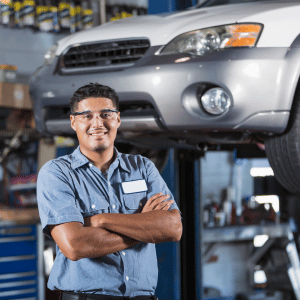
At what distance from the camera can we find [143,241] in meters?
1.28

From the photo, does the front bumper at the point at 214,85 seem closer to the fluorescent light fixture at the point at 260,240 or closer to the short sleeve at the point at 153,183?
the short sleeve at the point at 153,183

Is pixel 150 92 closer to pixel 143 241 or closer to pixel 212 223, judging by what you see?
pixel 143 241

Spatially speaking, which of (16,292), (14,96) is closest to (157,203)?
(16,292)

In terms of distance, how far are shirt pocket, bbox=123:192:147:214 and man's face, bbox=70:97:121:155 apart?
0.17 meters

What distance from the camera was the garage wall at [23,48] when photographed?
4574 millimetres

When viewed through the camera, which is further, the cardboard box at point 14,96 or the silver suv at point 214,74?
the cardboard box at point 14,96

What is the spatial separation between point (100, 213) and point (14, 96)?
2619 millimetres

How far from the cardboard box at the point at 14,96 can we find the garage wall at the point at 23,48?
2.88ft

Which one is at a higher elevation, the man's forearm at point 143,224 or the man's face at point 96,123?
the man's face at point 96,123

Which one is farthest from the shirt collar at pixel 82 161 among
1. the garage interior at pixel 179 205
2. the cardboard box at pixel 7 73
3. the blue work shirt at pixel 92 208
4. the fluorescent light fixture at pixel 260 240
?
the fluorescent light fixture at pixel 260 240

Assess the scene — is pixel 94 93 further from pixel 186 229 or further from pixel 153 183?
pixel 186 229

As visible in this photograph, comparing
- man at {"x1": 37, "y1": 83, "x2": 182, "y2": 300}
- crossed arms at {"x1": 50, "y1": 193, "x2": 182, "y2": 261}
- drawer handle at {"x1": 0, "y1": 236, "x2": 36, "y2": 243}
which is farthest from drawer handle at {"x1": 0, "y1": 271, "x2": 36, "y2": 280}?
crossed arms at {"x1": 50, "y1": 193, "x2": 182, "y2": 261}

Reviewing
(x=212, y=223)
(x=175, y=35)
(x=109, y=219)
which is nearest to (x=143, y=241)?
(x=109, y=219)

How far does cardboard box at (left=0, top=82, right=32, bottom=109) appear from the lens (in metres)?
3.61
